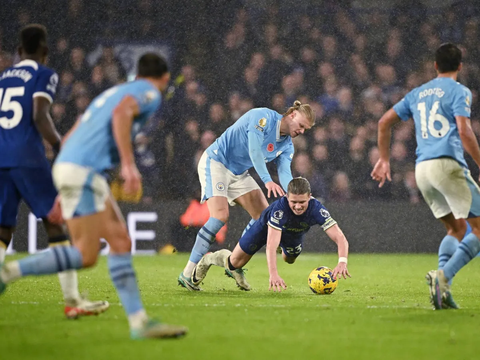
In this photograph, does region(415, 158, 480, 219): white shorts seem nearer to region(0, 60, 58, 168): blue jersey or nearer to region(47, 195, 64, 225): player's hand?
region(47, 195, 64, 225): player's hand

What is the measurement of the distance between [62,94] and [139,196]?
2.31m

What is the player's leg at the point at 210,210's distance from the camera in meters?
8.04

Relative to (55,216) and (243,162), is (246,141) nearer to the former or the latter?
(243,162)

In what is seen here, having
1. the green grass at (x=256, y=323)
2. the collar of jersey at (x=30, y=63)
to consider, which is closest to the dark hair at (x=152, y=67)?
the collar of jersey at (x=30, y=63)

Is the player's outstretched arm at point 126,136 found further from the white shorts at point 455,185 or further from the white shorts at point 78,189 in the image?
the white shorts at point 455,185

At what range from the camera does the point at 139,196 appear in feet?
44.7

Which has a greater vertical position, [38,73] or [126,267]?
[38,73]

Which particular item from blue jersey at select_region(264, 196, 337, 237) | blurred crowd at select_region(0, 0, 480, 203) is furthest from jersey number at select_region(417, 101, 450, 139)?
blurred crowd at select_region(0, 0, 480, 203)

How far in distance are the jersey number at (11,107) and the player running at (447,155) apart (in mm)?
2883

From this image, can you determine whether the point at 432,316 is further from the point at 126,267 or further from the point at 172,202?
the point at 172,202

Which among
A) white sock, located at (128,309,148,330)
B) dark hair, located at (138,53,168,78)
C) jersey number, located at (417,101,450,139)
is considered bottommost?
white sock, located at (128,309,148,330)

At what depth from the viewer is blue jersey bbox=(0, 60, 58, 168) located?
18.3ft

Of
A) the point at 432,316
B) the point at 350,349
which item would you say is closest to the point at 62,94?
the point at 432,316

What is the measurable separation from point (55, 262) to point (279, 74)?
1051 centimetres
